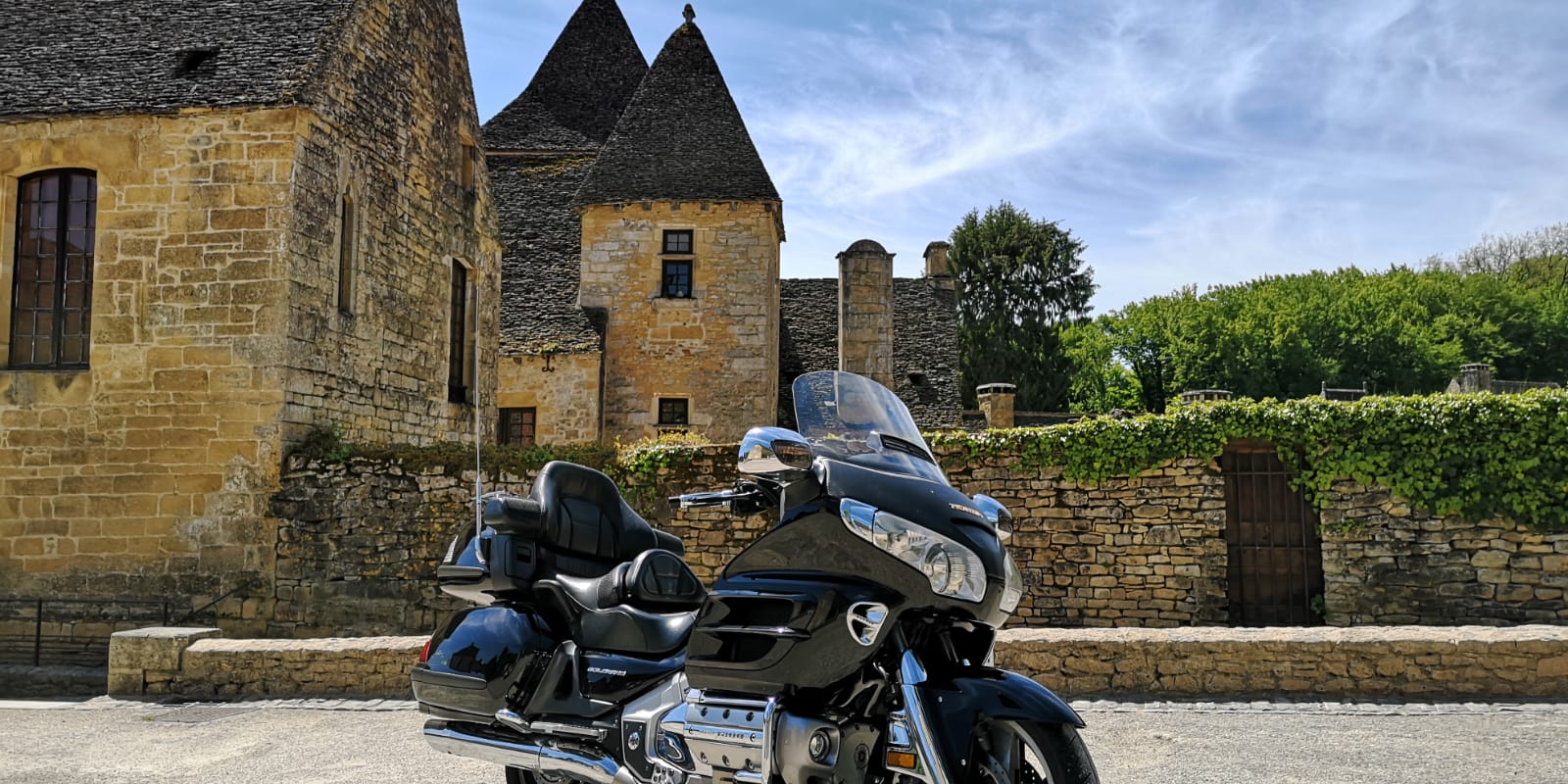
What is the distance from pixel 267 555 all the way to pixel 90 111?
528 centimetres

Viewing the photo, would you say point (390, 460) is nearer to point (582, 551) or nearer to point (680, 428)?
point (582, 551)

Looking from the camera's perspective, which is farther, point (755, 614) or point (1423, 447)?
point (1423, 447)

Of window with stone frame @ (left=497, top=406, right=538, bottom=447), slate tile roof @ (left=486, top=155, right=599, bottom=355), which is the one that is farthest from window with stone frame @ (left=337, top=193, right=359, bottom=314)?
window with stone frame @ (left=497, top=406, right=538, bottom=447)

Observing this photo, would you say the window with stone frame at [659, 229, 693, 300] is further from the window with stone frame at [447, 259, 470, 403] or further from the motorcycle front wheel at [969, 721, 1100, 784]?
the motorcycle front wheel at [969, 721, 1100, 784]

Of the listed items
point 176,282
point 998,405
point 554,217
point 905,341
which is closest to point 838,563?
point 176,282

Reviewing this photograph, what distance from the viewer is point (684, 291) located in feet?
74.2

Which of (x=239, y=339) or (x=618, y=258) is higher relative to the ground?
(x=618, y=258)

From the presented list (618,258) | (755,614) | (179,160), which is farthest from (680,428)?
(755,614)

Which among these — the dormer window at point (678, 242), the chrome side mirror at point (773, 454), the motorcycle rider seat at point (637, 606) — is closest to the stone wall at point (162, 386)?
the motorcycle rider seat at point (637, 606)

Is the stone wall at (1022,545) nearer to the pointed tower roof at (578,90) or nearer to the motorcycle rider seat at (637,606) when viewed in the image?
the motorcycle rider seat at (637,606)

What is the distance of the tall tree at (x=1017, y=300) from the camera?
4122cm

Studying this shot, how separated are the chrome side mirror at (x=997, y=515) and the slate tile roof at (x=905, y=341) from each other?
60.9ft

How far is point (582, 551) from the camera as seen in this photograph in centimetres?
461

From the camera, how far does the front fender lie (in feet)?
9.55
